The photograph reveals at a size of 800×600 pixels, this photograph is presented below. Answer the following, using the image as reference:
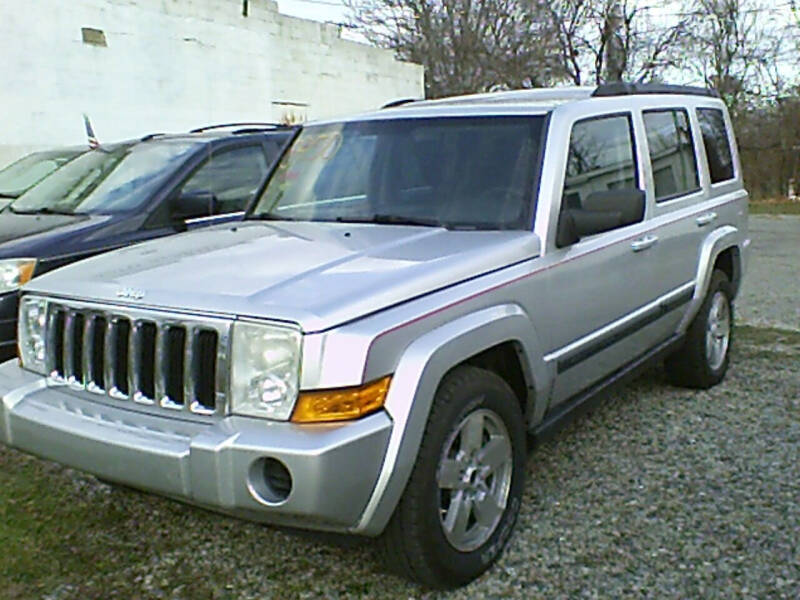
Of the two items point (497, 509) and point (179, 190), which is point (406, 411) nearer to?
point (497, 509)

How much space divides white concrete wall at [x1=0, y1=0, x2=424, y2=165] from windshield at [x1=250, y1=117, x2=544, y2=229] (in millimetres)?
9070

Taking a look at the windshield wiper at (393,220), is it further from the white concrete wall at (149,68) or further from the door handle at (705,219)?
the white concrete wall at (149,68)

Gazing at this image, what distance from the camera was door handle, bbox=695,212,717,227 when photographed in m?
4.97

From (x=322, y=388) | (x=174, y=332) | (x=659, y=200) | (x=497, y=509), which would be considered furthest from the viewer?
(x=659, y=200)

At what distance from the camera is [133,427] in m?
2.81

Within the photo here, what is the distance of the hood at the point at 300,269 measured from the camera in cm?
270

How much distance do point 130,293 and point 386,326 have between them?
3.13 feet

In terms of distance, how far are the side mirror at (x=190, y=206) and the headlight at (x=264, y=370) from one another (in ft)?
11.4

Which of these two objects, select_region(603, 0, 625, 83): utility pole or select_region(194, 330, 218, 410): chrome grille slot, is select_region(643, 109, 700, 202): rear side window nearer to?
select_region(194, 330, 218, 410): chrome grille slot

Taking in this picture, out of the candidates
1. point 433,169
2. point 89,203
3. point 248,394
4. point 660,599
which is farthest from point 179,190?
point 660,599

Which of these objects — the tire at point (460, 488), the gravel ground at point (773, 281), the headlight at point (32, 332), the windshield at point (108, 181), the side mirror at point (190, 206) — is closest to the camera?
the tire at point (460, 488)

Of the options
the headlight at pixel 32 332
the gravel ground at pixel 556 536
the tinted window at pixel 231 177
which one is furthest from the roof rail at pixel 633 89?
the headlight at pixel 32 332

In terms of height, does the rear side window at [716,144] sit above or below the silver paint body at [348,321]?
above

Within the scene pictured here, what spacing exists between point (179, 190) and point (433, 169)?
2.80m
